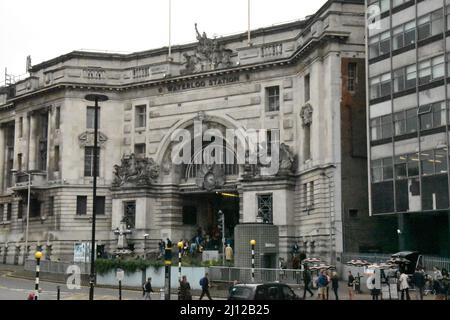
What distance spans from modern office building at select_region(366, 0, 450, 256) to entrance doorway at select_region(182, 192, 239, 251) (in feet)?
67.9

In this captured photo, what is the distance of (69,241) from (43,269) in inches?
457

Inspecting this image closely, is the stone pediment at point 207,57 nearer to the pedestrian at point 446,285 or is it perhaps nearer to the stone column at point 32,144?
the stone column at point 32,144

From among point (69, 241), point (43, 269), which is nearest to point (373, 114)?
point (43, 269)

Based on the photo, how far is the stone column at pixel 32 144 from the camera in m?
77.4

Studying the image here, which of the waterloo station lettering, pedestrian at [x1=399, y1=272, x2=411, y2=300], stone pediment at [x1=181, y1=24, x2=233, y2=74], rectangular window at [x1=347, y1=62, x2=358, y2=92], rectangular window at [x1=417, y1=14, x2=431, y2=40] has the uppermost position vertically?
stone pediment at [x1=181, y1=24, x2=233, y2=74]

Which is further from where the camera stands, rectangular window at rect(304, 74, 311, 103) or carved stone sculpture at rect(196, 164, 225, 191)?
carved stone sculpture at rect(196, 164, 225, 191)

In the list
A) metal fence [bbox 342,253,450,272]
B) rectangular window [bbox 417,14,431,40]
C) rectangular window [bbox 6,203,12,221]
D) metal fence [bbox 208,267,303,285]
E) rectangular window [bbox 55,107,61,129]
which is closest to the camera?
metal fence [bbox 342,253,450,272]

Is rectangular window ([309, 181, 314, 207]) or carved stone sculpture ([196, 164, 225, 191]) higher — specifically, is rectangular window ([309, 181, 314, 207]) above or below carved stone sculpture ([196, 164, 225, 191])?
below

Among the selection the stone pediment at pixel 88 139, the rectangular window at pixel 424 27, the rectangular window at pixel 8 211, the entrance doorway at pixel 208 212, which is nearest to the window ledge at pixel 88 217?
the stone pediment at pixel 88 139

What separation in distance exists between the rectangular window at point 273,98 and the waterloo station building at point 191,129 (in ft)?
0.37

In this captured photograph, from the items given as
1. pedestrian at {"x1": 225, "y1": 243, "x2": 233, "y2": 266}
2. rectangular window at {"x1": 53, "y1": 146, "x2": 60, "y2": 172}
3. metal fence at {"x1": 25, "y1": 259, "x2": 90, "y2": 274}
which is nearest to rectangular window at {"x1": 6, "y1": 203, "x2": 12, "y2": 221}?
rectangular window at {"x1": 53, "y1": 146, "x2": 60, "y2": 172}

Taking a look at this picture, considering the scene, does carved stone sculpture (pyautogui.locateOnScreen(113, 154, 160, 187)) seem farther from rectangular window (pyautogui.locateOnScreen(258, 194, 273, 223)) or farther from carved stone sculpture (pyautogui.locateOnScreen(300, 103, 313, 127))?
carved stone sculpture (pyautogui.locateOnScreen(300, 103, 313, 127))

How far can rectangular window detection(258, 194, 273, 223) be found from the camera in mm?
62344
